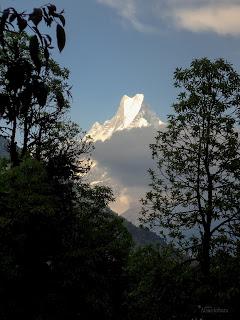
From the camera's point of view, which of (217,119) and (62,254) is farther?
(62,254)

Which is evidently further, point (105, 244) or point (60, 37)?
point (105, 244)

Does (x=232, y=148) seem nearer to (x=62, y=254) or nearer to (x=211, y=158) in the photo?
(x=211, y=158)

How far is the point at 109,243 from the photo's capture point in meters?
33.9

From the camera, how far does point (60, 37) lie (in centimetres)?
434

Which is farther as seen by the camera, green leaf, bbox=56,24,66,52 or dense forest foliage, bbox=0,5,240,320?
dense forest foliage, bbox=0,5,240,320

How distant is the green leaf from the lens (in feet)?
14.1

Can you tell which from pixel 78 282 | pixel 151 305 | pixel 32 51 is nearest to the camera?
pixel 32 51

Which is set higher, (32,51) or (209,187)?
(209,187)

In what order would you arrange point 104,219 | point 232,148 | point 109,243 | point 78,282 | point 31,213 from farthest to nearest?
point 104,219 < point 109,243 < point 78,282 < point 31,213 < point 232,148

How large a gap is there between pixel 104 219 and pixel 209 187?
68.4ft

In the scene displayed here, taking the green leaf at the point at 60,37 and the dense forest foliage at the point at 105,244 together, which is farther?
the dense forest foliage at the point at 105,244

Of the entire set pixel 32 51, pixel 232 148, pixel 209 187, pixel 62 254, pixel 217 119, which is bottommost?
pixel 32 51

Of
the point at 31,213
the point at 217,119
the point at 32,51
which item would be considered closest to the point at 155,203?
the point at 217,119

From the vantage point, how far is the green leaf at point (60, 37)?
4.30 metres
